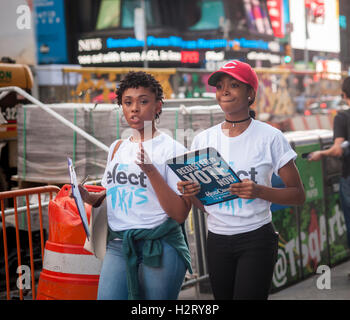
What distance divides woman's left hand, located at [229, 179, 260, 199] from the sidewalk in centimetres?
281

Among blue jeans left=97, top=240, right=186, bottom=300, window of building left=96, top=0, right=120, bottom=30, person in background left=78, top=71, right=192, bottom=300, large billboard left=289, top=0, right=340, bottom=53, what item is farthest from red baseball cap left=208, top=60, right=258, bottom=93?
window of building left=96, top=0, right=120, bottom=30

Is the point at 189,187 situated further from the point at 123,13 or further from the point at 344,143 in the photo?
the point at 123,13

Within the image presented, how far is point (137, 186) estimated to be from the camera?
10.5 feet

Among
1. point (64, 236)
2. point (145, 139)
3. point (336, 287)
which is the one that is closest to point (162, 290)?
point (145, 139)

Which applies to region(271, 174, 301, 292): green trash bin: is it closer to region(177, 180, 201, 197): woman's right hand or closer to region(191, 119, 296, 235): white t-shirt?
region(191, 119, 296, 235): white t-shirt

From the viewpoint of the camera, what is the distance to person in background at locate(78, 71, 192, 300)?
3129 mm

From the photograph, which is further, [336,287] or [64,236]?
[336,287]

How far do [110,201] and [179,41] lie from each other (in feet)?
108

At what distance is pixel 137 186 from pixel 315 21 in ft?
59.5

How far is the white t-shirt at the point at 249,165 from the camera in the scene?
3.18m

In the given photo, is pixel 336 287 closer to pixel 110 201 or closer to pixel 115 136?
pixel 110 201

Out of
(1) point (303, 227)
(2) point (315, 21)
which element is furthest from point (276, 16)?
(1) point (303, 227)

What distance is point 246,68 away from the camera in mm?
3209

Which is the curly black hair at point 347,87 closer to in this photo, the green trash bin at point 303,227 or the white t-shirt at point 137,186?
the green trash bin at point 303,227
